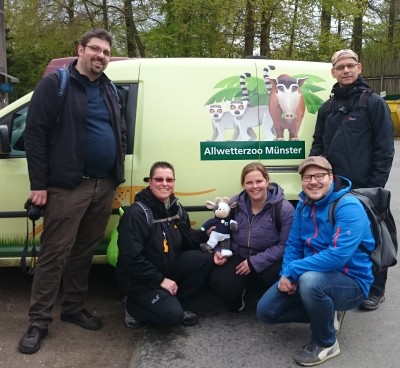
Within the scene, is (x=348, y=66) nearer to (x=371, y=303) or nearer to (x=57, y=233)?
(x=371, y=303)

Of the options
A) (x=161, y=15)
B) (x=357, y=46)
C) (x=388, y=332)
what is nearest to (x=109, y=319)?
(x=388, y=332)

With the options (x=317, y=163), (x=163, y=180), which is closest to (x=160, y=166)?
(x=163, y=180)

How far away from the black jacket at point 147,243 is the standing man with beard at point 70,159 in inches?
10.4

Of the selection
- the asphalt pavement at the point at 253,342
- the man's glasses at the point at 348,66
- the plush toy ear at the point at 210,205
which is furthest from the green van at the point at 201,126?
the asphalt pavement at the point at 253,342

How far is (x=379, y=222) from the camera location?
10.2 feet

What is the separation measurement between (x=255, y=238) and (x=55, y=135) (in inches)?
61.5

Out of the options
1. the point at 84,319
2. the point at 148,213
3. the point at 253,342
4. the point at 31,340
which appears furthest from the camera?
the point at 84,319

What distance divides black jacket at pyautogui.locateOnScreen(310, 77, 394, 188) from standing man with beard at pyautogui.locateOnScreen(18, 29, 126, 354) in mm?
Answer: 1587

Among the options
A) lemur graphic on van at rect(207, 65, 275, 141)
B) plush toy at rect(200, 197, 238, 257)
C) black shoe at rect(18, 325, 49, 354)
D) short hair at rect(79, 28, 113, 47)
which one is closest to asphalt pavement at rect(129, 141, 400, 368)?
plush toy at rect(200, 197, 238, 257)

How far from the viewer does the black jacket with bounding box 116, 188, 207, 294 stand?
3205mm

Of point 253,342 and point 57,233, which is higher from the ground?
point 57,233

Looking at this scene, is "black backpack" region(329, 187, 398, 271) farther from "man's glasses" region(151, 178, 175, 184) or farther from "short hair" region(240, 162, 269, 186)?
"man's glasses" region(151, 178, 175, 184)

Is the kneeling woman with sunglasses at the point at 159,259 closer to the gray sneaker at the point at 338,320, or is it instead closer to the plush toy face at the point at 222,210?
the plush toy face at the point at 222,210

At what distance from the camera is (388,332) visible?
3.29 metres
